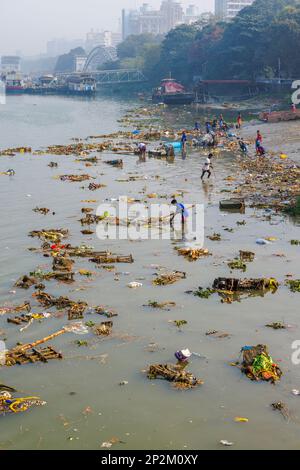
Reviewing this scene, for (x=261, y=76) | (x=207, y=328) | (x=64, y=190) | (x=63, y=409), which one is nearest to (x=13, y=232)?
(x=64, y=190)

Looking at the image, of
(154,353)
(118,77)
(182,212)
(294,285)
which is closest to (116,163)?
(182,212)

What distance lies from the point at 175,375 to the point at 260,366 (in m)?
1.69

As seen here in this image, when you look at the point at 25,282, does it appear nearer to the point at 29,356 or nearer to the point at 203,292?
the point at 29,356

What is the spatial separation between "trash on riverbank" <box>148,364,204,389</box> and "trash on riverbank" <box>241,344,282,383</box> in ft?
3.29

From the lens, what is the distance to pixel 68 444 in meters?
9.60

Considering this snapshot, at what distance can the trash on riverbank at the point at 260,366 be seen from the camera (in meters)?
11.4

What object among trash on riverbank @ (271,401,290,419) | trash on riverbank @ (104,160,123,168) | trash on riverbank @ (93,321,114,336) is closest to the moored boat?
trash on riverbank @ (104,160,123,168)

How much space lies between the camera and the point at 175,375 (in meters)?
11.4

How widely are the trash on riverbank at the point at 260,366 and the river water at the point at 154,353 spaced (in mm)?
179

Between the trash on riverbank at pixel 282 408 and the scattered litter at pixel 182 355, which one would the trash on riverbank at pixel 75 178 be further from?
the trash on riverbank at pixel 282 408

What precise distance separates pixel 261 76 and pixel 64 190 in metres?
71.7

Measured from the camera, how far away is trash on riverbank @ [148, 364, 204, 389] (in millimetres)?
11273

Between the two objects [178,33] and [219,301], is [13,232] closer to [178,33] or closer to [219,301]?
[219,301]

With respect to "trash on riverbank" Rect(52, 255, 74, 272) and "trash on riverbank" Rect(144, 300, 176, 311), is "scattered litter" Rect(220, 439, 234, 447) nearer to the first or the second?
"trash on riverbank" Rect(144, 300, 176, 311)
